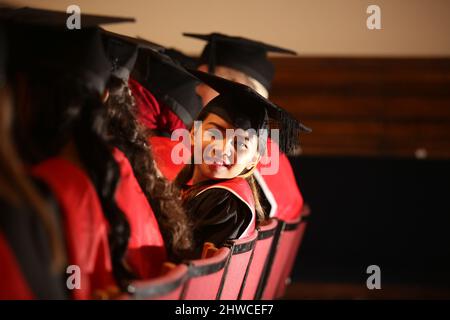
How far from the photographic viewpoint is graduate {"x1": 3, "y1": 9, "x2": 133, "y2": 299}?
1283mm

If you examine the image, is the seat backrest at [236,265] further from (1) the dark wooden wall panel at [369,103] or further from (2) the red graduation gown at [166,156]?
(1) the dark wooden wall panel at [369,103]

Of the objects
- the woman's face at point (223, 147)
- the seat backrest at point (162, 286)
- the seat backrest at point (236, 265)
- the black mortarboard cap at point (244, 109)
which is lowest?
the seat backrest at point (236, 265)

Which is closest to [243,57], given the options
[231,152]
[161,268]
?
[231,152]

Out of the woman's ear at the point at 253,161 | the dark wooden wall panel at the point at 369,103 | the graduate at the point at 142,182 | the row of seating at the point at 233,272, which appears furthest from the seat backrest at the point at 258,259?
the dark wooden wall panel at the point at 369,103

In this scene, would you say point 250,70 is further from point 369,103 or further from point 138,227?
point 369,103

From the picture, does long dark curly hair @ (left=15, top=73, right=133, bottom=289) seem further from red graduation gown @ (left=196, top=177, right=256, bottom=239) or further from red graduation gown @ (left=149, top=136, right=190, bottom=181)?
red graduation gown @ (left=149, top=136, right=190, bottom=181)

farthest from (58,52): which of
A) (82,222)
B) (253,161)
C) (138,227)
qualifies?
(253,161)

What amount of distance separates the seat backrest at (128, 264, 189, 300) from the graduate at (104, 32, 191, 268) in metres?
0.15

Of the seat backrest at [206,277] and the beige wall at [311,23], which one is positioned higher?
the beige wall at [311,23]

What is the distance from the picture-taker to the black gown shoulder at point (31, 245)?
1121 millimetres

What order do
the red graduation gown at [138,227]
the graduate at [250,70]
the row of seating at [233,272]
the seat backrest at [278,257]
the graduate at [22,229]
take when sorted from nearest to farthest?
the graduate at [22,229], the row of seating at [233,272], the red graduation gown at [138,227], the seat backrest at [278,257], the graduate at [250,70]

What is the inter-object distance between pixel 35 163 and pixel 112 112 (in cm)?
46

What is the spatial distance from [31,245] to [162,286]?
341mm

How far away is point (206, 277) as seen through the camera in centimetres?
162
